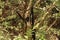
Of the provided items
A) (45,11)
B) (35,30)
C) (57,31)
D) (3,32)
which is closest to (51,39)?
(57,31)

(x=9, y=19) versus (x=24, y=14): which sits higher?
(x=24, y=14)

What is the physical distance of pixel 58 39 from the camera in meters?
2.56

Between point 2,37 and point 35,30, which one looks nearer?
point 35,30

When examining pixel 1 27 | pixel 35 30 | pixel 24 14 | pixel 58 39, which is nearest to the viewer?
pixel 35 30

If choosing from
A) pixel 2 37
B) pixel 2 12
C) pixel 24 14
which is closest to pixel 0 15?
pixel 2 12

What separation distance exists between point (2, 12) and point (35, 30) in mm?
1342

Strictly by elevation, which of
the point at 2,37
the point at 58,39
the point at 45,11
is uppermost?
the point at 45,11

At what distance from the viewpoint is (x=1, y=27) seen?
2.39 metres

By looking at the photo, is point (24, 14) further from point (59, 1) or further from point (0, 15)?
point (0, 15)

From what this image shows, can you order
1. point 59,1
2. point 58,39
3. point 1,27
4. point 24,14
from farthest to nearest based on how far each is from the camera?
1. point 58,39
2. point 1,27
3. point 59,1
4. point 24,14

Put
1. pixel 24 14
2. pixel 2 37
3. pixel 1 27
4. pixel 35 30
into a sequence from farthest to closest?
pixel 1 27
pixel 2 37
pixel 24 14
pixel 35 30

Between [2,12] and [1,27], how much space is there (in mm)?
320

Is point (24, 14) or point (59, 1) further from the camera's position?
point (59, 1)

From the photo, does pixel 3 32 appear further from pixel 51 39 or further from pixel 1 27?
pixel 51 39
